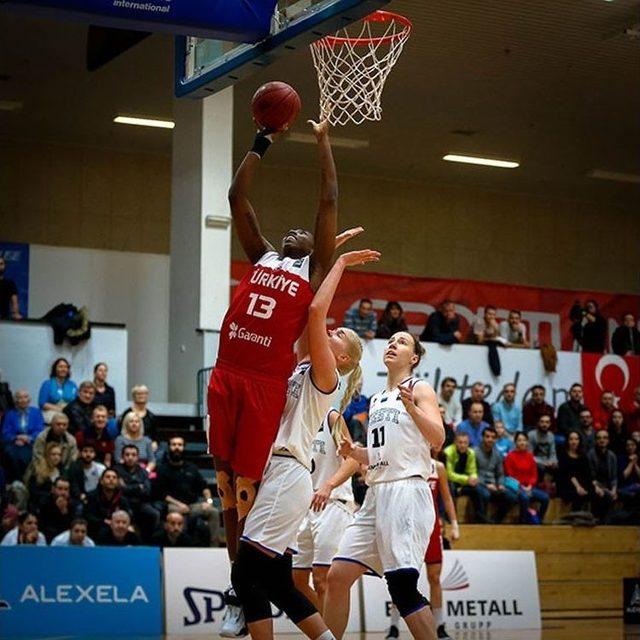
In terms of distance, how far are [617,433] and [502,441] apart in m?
2.73

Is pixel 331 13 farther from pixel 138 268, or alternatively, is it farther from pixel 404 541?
pixel 138 268

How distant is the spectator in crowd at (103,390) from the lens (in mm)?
17312

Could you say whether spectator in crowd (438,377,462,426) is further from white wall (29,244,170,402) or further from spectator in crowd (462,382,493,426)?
white wall (29,244,170,402)

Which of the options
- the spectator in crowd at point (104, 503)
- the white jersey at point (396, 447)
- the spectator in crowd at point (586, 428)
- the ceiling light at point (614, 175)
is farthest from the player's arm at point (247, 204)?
the ceiling light at point (614, 175)

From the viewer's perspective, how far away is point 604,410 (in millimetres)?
22375

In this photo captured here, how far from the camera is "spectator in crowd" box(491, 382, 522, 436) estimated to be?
20281 mm

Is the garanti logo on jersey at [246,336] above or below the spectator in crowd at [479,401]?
above

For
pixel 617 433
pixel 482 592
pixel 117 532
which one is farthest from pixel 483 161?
pixel 117 532

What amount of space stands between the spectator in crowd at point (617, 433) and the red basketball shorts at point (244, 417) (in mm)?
15157

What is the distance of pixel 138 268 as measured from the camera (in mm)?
23484

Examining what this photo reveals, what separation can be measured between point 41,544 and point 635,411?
1249 centimetres

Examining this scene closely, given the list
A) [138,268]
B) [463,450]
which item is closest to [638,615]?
[463,450]

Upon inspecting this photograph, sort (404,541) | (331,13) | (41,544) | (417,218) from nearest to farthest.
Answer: (331,13) → (404,541) → (41,544) → (417,218)

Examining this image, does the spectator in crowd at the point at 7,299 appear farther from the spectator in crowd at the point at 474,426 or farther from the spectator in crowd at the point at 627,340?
the spectator in crowd at the point at 627,340
